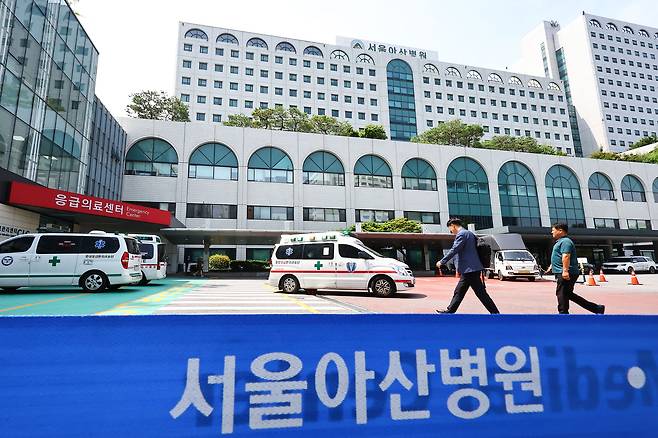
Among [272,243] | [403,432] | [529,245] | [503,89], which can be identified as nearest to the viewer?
[403,432]

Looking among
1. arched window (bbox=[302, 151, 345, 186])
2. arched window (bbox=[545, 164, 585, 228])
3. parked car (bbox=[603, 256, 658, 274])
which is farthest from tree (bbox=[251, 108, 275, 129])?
parked car (bbox=[603, 256, 658, 274])

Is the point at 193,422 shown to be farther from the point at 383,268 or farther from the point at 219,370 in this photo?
the point at 383,268

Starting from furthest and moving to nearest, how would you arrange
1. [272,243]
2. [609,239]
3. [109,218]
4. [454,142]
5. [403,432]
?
[454,142] < [609,239] < [272,243] < [109,218] < [403,432]

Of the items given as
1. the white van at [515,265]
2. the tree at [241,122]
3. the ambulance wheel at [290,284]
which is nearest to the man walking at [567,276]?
the ambulance wheel at [290,284]

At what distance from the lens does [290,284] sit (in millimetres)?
13508

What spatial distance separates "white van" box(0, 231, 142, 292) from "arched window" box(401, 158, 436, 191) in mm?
30263

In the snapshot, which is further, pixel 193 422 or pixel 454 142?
pixel 454 142

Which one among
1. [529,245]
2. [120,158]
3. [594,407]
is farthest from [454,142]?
[594,407]

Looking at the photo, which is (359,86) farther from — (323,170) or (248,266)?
(248,266)

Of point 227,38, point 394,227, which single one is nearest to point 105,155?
point 394,227

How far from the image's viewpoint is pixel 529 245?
132 feet

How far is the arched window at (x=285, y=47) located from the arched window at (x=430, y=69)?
27.3 meters

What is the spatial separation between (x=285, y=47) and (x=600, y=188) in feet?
182

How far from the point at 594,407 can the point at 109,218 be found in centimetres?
2344
